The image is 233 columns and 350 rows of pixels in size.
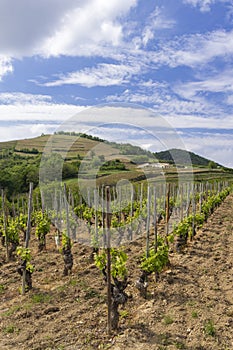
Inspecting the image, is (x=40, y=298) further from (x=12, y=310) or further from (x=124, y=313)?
(x=124, y=313)

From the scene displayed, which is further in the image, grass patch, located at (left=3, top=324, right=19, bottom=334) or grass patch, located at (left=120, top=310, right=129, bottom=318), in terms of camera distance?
grass patch, located at (left=120, top=310, right=129, bottom=318)

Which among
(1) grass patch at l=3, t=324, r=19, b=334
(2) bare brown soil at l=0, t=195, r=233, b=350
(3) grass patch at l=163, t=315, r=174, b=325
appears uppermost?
(3) grass patch at l=163, t=315, r=174, b=325

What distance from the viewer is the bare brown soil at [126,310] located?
5.34m

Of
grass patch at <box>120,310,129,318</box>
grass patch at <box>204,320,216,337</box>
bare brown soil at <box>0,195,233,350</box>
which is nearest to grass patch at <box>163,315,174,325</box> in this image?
bare brown soil at <box>0,195,233,350</box>

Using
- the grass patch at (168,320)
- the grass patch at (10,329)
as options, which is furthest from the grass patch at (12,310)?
the grass patch at (168,320)

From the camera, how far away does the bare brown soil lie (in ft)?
17.5

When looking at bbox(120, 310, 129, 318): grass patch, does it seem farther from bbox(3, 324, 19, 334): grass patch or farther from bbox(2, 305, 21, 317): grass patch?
bbox(2, 305, 21, 317): grass patch

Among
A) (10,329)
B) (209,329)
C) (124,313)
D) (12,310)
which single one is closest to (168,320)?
(209,329)

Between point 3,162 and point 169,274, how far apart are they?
59830 mm

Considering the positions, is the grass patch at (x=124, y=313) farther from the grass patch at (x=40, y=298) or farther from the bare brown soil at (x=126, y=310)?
the grass patch at (x=40, y=298)

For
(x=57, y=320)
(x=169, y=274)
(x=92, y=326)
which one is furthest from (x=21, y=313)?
(x=169, y=274)

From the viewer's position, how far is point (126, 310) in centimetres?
652

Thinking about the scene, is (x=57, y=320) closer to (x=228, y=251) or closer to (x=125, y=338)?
Answer: (x=125, y=338)

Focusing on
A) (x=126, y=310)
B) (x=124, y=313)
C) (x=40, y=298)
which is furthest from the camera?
(x=40, y=298)
